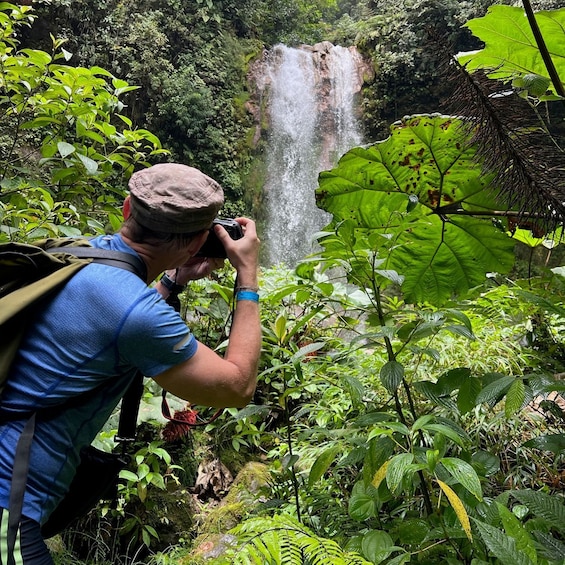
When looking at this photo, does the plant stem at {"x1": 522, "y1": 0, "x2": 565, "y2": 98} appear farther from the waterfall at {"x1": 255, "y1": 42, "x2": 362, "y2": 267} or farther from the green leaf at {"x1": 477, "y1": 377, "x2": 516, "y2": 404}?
the waterfall at {"x1": 255, "y1": 42, "x2": 362, "y2": 267}

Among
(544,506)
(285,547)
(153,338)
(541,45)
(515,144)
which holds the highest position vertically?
(541,45)

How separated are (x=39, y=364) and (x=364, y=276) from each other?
820mm

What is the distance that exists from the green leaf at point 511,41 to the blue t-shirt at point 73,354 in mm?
978

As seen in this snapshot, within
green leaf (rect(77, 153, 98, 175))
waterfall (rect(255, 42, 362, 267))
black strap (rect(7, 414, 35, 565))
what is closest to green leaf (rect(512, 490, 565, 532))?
black strap (rect(7, 414, 35, 565))

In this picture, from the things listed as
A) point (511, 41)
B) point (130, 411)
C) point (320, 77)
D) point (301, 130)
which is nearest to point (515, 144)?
point (511, 41)

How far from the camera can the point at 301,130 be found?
1109 cm

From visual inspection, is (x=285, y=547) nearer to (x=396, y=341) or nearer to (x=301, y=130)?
(x=396, y=341)

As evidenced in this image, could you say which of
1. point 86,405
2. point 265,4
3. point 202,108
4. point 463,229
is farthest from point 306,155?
point 86,405

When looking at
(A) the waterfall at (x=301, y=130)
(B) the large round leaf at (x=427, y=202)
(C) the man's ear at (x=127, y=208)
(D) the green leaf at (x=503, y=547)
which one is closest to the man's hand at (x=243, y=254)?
(C) the man's ear at (x=127, y=208)

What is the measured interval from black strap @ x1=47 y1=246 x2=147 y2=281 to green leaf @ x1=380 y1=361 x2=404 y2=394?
0.62 metres

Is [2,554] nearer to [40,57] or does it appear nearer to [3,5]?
[40,57]

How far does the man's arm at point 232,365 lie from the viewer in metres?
0.95

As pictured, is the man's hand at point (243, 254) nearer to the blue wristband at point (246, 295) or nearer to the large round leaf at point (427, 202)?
the blue wristband at point (246, 295)

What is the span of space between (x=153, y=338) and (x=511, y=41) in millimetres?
1119
